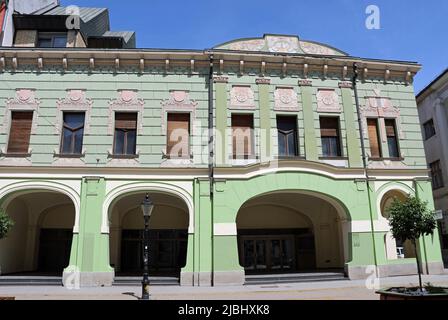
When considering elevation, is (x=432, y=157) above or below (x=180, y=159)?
above

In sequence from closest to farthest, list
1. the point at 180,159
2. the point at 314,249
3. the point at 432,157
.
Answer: the point at 180,159
the point at 314,249
the point at 432,157

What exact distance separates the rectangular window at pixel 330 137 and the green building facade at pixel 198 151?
0.05 meters

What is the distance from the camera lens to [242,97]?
16844 millimetres

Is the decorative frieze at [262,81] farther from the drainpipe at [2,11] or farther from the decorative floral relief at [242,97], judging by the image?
the drainpipe at [2,11]

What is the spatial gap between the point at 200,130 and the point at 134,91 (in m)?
3.52

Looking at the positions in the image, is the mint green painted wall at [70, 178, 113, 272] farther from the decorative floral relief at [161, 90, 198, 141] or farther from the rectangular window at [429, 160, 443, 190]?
the rectangular window at [429, 160, 443, 190]

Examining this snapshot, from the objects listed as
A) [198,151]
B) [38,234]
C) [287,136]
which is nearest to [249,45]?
[287,136]

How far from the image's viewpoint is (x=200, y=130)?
16344 mm

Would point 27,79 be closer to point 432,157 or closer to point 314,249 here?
point 314,249

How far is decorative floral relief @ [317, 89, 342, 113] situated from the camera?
1717cm

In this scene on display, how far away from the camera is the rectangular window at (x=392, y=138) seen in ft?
57.4

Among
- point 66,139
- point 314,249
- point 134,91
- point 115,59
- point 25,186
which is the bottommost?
point 314,249

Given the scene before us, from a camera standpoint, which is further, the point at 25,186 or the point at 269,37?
the point at 269,37
